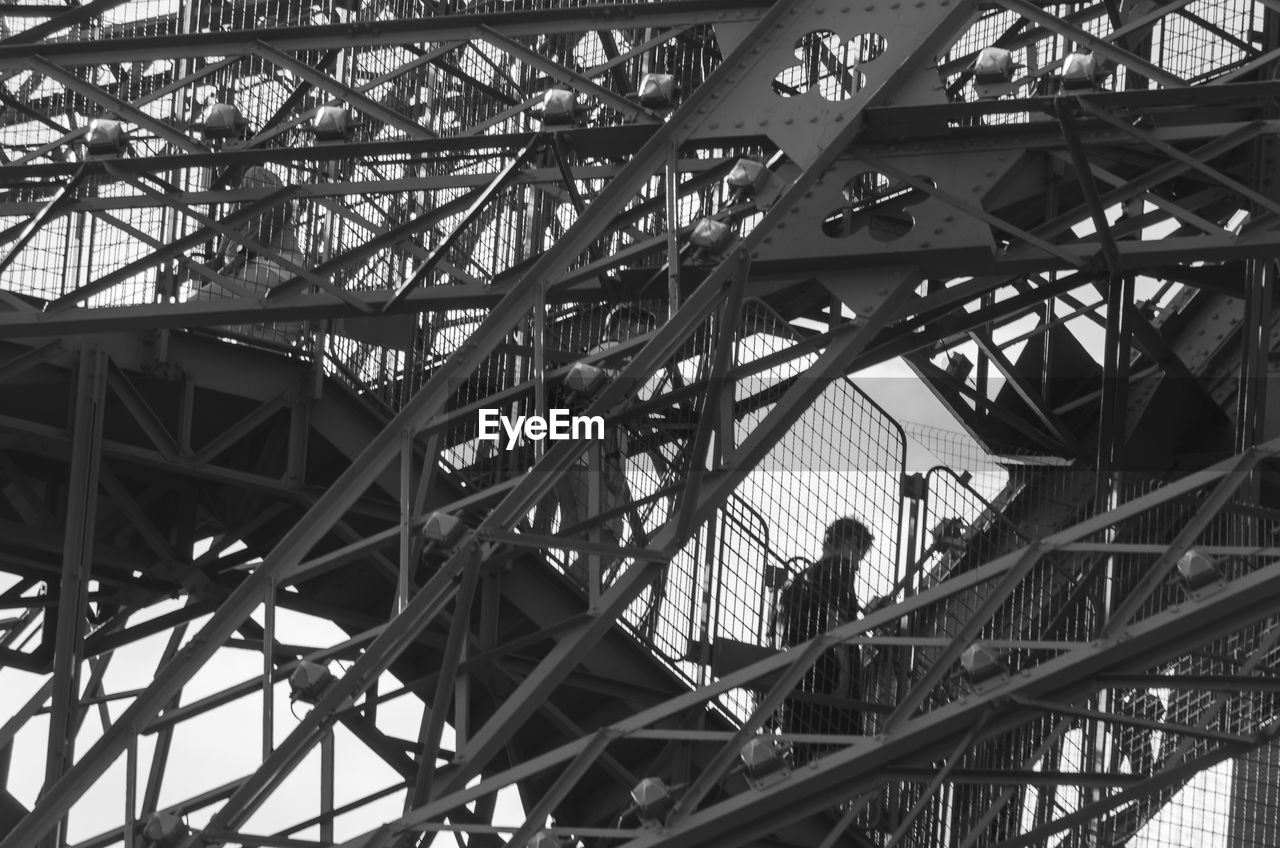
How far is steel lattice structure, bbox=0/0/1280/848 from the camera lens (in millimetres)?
12766

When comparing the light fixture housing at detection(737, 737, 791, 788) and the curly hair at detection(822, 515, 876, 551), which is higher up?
the curly hair at detection(822, 515, 876, 551)

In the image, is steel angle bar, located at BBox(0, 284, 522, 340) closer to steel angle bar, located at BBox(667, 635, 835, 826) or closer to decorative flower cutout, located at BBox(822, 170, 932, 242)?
decorative flower cutout, located at BBox(822, 170, 932, 242)

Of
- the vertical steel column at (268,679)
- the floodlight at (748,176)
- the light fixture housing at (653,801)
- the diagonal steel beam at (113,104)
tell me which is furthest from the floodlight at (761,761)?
the diagonal steel beam at (113,104)

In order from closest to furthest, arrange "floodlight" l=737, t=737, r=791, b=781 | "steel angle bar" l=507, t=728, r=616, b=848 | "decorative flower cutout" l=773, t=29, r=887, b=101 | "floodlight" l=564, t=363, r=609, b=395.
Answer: "steel angle bar" l=507, t=728, r=616, b=848 → "floodlight" l=737, t=737, r=791, b=781 → "floodlight" l=564, t=363, r=609, b=395 → "decorative flower cutout" l=773, t=29, r=887, b=101

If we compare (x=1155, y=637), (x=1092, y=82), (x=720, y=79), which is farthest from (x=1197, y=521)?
(x=720, y=79)

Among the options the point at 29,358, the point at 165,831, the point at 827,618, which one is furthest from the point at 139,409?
the point at 827,618

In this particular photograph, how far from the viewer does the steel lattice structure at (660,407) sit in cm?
1277

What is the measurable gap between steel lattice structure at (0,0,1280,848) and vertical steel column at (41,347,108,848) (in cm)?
4

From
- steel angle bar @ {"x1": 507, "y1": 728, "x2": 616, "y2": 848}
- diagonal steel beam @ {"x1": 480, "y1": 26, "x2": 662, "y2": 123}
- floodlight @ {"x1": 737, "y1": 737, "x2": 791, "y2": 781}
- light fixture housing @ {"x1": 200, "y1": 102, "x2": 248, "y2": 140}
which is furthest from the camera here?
light fixture housing @ {"x1": 200, "y1": 102, "x2": 248, "y2": 140}

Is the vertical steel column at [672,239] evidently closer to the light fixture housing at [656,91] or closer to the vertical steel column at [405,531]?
the light fixture housing at [656,91]

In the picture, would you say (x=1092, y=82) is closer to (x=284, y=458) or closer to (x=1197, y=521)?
(x=1197, y=521)

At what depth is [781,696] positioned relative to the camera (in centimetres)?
1256

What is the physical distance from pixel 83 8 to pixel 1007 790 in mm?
8397

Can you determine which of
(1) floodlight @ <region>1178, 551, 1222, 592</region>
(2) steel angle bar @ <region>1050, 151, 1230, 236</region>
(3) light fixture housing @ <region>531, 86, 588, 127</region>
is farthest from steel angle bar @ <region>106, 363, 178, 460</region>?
(1) floodlight @ <region>1178, 551, 1222, 592</region>
